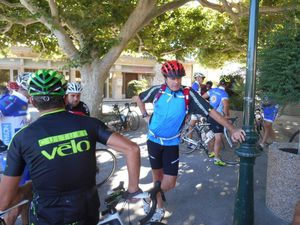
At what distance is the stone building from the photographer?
26469mm

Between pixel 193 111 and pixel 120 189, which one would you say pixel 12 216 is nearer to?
pixel 120 189

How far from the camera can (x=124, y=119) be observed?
38.4 ft

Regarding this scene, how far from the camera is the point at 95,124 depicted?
2049 mm

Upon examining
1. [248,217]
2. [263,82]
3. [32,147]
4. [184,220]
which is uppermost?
[263,82]

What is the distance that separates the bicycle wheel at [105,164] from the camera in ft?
19.3

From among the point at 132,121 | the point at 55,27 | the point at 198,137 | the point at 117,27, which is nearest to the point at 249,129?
the point at 198,137

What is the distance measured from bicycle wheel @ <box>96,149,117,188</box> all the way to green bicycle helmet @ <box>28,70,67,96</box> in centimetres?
386

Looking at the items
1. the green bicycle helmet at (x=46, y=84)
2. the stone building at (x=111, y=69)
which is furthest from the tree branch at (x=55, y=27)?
the stone building at (x=111, y=69)

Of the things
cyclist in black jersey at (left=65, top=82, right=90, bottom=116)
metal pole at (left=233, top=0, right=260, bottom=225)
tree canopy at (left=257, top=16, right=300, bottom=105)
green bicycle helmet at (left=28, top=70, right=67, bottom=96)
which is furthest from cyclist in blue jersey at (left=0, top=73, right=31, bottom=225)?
tree canopy at (left=257, top=16, right=300, bottom=105)

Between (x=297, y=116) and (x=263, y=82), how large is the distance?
14769mm

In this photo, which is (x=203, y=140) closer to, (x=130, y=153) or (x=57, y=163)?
(x=130, y=153)

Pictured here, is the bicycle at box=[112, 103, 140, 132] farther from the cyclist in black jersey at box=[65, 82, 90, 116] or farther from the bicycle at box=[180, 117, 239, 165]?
the cyclist in black jersey at box=[65, 82, 90, 116]

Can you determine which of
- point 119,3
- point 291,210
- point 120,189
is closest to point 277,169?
point 291,210

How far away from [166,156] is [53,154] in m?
2.25
